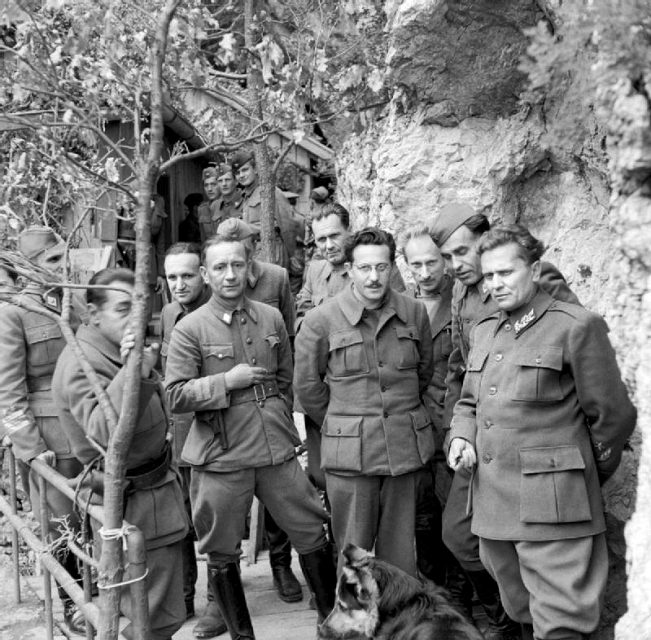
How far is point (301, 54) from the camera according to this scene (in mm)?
3766

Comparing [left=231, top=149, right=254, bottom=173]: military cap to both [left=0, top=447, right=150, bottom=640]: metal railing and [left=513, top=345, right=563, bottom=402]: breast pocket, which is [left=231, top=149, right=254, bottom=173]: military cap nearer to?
[left=0, top=447, right=150, bottom=640]: metal railing

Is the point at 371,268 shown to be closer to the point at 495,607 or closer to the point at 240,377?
the point at 240,377

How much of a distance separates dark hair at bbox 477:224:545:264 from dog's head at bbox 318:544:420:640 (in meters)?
1.52

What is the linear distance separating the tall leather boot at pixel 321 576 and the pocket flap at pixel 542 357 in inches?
71.0

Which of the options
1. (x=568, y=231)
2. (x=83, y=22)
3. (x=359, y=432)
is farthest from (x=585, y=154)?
(x=83, y=22)

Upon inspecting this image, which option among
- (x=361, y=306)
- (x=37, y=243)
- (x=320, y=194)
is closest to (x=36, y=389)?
(x=37, y=243)

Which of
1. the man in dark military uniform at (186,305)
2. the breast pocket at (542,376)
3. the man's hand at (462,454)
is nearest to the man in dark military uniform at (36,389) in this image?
the man in dark military uniform at (186,305)

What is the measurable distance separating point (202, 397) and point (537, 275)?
1850 mm

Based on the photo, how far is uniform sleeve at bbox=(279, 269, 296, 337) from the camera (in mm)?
6410

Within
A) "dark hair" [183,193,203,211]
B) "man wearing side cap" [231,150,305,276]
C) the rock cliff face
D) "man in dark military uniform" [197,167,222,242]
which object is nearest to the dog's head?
the rock cliff face

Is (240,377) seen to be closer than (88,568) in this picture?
No

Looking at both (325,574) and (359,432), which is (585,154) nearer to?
(359,432)

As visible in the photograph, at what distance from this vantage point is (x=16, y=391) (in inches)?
224

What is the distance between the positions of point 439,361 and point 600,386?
1.66 meters
